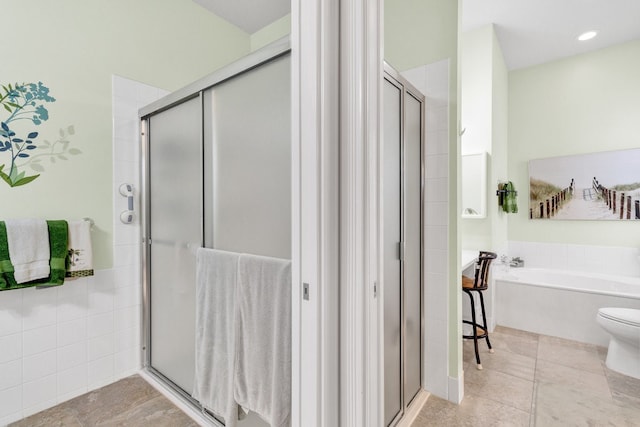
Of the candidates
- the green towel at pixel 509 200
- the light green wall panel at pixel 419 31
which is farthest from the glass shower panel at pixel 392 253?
the green towel at pixel 509 200

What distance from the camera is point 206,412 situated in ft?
4.92

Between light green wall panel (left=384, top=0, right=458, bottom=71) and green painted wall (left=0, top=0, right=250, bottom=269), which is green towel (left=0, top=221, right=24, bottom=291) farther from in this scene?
light green wall panel (left=384, top=0, right=458, bottom=71)

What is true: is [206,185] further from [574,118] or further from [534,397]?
[574,118]

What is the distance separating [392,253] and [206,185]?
39.0 inches

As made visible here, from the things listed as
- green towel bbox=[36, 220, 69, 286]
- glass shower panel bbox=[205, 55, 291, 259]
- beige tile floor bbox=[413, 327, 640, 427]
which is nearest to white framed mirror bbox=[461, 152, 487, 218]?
beige tile floor bbox=[413, 327, 640, 427]

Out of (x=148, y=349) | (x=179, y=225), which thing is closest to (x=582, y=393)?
(x=179, y=225)

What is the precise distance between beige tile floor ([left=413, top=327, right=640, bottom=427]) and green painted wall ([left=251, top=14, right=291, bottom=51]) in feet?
9.67

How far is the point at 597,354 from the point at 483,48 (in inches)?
109

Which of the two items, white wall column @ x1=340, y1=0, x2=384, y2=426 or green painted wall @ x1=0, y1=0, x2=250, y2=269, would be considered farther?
green painted wall @ x1=0, y1=0, x2=250, y2=269

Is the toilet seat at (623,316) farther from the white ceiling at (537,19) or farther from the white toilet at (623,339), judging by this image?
the white ceiling at (537,19)

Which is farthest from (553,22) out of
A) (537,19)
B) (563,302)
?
(563,302)

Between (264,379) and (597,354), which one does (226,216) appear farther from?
(597,354)

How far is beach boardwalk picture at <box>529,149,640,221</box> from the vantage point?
2998 mm

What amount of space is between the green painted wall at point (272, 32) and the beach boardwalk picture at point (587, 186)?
122 inches
